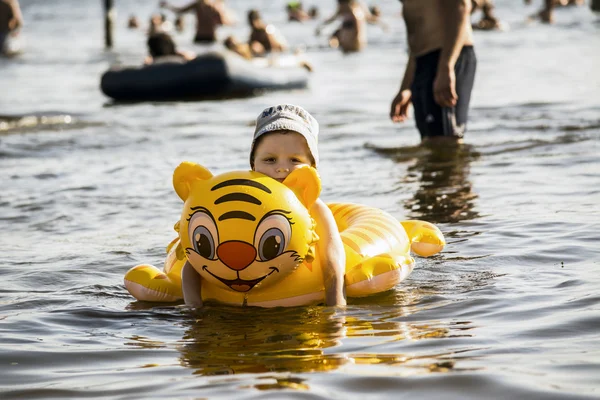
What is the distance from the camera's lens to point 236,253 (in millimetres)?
4219

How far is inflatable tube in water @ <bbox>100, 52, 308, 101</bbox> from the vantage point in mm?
16938

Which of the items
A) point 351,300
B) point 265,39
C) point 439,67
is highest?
point 265,39

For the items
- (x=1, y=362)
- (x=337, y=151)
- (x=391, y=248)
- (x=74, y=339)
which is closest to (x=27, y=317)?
(x=74, y=339)

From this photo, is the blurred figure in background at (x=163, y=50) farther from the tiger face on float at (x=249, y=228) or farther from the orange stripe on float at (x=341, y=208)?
the tiger face on float at (x=249, y=228)

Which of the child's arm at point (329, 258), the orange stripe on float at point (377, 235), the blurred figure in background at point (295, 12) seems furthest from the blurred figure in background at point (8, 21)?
the child's arm at point (329, 258)

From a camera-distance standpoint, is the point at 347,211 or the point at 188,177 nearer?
the point at 188,177

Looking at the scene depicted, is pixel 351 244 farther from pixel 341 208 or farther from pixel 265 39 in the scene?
pixel 265 39

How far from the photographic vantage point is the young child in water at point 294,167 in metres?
4.54

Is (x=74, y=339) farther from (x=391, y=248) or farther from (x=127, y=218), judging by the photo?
(x=127, y=218)

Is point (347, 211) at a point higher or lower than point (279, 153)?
lower

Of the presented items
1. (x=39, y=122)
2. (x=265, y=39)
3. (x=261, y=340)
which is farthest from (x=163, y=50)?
(x=261, y=340)

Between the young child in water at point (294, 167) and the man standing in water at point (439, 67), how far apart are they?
3.00 m

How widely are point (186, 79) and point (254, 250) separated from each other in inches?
516

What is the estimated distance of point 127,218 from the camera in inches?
295
